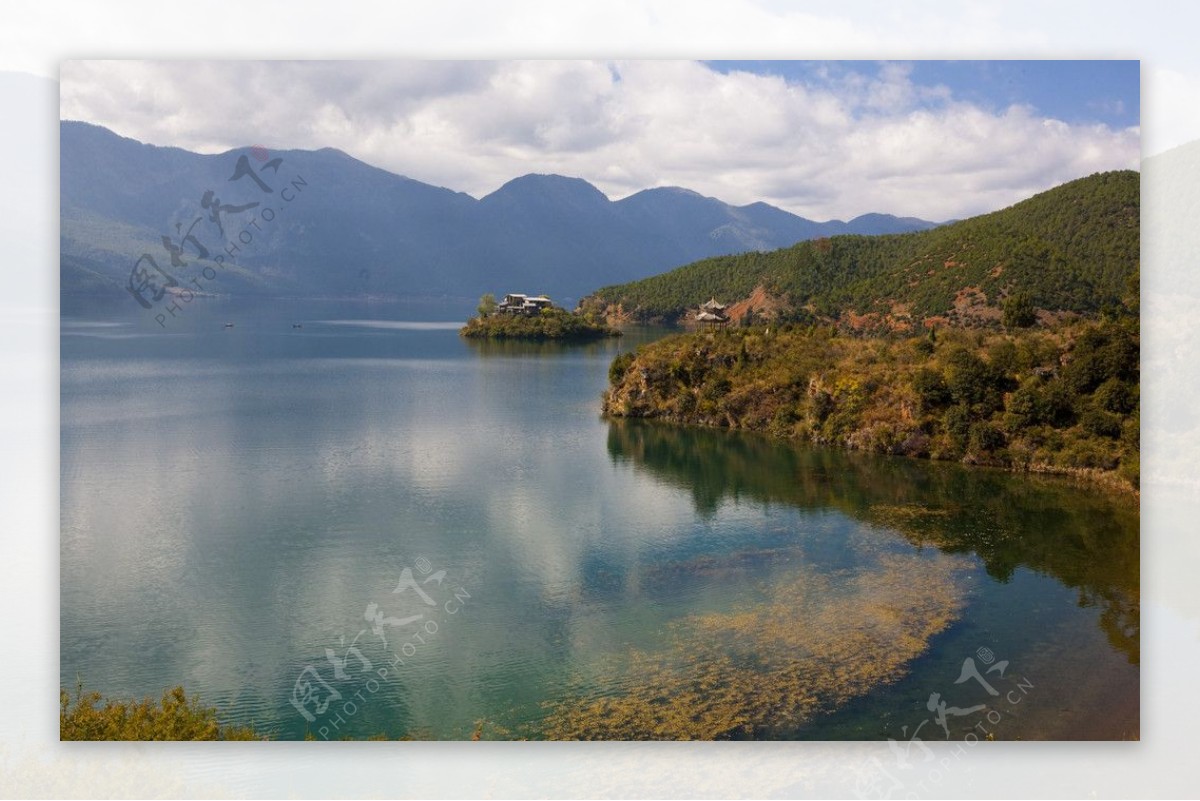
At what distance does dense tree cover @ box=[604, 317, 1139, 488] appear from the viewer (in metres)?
15.6

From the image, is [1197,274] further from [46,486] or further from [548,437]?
[548,437]

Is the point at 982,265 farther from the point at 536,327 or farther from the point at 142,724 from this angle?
→ the point at 142,724

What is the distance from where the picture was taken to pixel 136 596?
9.77 metres

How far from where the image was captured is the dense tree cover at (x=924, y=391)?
51.3ft

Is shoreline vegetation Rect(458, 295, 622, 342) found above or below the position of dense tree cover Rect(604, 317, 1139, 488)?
above

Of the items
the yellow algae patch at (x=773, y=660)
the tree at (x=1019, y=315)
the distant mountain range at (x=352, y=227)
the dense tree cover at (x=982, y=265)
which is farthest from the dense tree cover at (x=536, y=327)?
the yellow algae patch at (x=773, y=660)

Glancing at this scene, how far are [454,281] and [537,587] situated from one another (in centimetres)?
4440

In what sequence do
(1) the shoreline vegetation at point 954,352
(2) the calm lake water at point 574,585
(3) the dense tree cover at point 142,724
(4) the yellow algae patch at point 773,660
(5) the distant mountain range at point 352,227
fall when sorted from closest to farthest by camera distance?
(3) the dense tree cover at point 142,724 < (4) the yellow algae patch at point 773,660 < (2) the calm lake water at point 574,585 < (5) the distant mountain range at point 352,227 < (1) the shoreline vegetation at point 954,352

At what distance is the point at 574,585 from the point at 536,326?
3335 centimetres

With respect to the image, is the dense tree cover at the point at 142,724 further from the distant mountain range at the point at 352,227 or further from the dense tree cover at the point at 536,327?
the dense tree cover at the point at 536,327

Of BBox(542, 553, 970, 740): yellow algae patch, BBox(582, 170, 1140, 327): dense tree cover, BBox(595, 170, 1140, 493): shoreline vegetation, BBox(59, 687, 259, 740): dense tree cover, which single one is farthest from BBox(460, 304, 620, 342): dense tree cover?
BBox(59, 687, 259, 740): dense tree cover

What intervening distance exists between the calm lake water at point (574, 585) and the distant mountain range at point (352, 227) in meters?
3.54

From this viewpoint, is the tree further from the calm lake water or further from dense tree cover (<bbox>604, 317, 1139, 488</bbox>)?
the calm lake water

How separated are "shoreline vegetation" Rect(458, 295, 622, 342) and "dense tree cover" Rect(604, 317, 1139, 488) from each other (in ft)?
61.8
